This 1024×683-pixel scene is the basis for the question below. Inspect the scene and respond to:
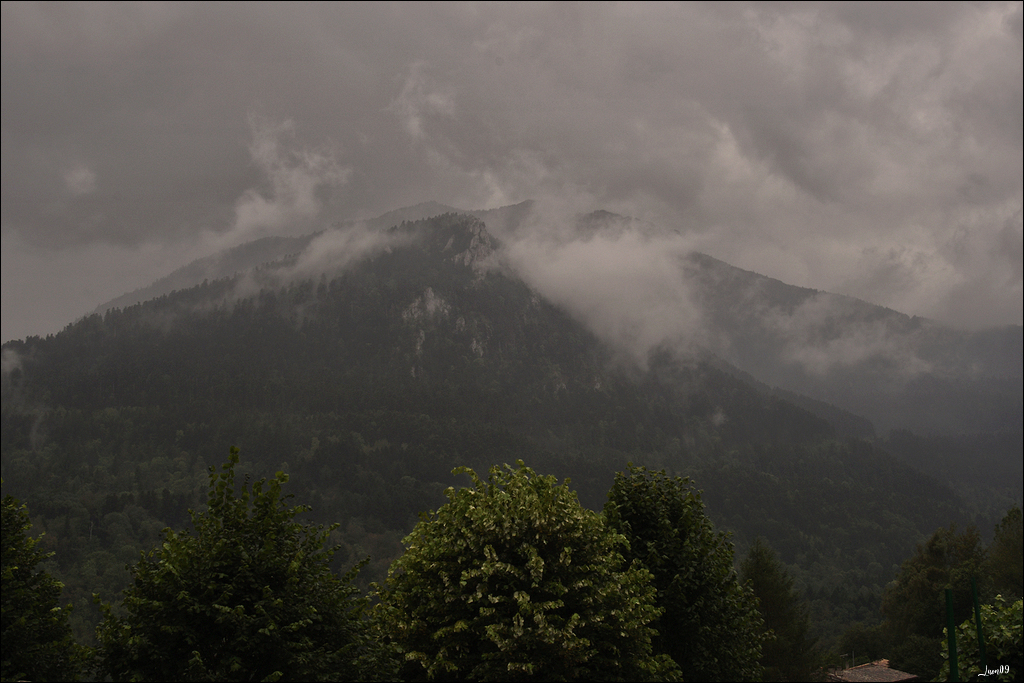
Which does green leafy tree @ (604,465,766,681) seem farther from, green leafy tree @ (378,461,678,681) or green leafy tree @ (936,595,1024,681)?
green leafy tree @ (936,595,1024,681)

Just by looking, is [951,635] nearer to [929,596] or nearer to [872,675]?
[872,675]

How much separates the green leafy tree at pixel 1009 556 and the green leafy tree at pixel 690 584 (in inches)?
1691

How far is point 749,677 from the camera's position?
26375 millimetres

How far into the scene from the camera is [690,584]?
25875 mm

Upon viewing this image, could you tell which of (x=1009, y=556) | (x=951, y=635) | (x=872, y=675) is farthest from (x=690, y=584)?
(x=1009, y=556)

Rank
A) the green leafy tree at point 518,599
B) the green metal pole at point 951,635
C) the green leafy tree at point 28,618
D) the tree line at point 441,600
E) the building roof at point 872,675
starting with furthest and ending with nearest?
1. the building roof at point 872,675
2. the green leafy tree at point 28,618
3. the green leafy tree at point 518,599
4. the tree line at point 441,600
5. the green metal pole at point 951,635

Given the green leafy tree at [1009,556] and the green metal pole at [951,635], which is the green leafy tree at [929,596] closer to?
the green leafy tree at [1009,556]

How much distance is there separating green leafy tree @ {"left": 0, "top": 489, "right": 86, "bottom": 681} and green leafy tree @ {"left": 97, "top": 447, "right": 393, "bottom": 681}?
624 centimetres

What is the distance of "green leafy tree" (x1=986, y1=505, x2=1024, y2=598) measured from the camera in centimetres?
5784

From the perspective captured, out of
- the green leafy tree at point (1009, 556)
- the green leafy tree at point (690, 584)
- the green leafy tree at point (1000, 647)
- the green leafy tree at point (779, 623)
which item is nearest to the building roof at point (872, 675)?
the green leafy tree at point (779, 623)

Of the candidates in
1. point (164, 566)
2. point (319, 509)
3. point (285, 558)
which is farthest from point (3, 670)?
point (319, 509)

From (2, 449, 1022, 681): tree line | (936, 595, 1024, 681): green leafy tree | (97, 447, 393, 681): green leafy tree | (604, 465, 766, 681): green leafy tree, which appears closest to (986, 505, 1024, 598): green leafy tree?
(936, 595, 1024, 681): green leafy tree

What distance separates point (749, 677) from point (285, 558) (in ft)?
61.4

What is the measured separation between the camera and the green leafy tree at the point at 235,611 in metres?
15.3
